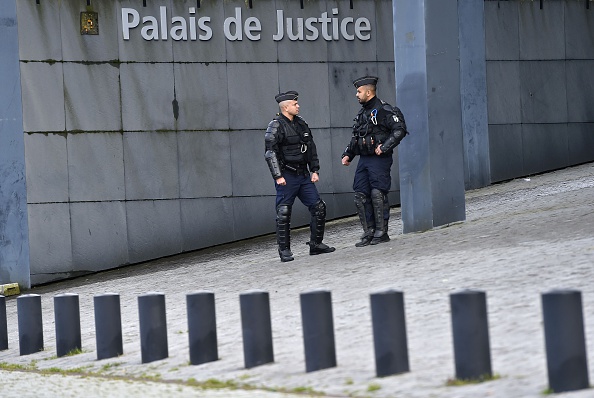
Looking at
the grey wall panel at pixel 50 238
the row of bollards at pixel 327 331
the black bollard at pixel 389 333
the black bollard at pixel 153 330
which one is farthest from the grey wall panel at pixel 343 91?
the black bollard at pixel 389 333

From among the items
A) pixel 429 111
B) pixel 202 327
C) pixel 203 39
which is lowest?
pixel 202 327

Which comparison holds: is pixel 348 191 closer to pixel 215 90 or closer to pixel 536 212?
pixel 215 90

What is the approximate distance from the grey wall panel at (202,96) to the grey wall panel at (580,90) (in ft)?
20.0

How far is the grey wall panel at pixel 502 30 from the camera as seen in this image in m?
21.5

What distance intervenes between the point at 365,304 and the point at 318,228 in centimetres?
453

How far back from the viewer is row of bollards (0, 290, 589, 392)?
6.23m

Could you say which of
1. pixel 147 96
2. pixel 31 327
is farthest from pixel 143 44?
pixel 31 327

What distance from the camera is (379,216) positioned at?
47.9ft

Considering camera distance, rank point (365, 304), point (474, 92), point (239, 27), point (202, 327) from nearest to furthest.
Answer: point (202, 327)
point (365, 304)
point (239, 27)
point (474, 92)

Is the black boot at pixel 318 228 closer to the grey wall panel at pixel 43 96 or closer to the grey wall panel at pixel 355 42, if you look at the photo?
the grey wall panel at pixel 43 96

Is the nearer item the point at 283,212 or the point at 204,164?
the point at 283,212

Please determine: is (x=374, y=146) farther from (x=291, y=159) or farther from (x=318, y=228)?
(x=318, y=228)

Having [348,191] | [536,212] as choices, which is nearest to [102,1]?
[348,191]

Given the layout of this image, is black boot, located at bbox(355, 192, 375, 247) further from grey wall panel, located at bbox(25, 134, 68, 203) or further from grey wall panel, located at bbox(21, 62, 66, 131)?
grey wall panel, located at bbox(21, 62, 66, 131)
